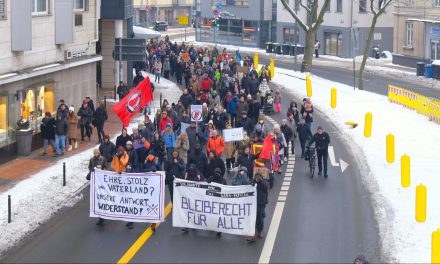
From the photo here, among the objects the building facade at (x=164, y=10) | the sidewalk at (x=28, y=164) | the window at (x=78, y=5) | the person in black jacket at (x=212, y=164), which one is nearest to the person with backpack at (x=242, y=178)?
the person in black jacket at (x=212, y=164)

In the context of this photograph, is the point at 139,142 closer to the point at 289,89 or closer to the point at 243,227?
the point at 243,227

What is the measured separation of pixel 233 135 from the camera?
27.9 meters

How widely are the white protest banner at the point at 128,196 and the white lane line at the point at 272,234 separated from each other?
2.45 meters

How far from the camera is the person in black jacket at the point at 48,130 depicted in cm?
2900

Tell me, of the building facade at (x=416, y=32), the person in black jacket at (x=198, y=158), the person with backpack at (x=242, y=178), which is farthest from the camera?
the building facade at (x=416, y=32)

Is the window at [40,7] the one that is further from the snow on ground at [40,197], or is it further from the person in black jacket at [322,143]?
the person in black jacket at [322,143]

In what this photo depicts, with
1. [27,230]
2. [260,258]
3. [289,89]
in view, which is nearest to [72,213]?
[27,230]

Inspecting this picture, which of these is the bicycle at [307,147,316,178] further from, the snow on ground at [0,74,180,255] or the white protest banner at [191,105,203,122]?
the snow on ground at [0,74,180,255]

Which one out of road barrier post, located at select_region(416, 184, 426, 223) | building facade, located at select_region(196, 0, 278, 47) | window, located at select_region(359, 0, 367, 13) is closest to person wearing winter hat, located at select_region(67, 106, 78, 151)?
road barrier post, located at select_region(416, 184, 426, 223)

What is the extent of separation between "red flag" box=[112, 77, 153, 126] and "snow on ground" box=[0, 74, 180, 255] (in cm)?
185

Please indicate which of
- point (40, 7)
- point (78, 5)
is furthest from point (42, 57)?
point (78, 5)

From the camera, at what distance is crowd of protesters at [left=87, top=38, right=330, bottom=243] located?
21531 mm

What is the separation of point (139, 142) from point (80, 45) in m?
11.9

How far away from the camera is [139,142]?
82.9ft
